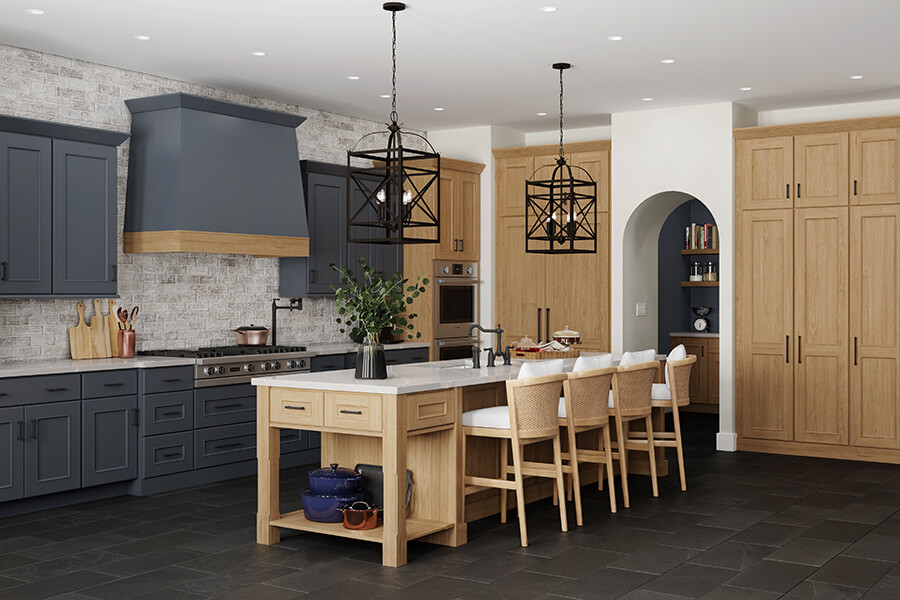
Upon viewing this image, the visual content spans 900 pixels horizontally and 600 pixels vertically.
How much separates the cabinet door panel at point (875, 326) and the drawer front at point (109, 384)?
18.7ft

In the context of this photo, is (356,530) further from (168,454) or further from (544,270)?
(544,270)

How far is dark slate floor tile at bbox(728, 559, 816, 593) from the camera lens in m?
4.43

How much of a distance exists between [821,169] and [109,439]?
19.6 feet

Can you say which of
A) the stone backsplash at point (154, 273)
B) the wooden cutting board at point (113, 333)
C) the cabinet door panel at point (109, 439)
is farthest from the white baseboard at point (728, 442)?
the wooden cutting board at point (113, 333)

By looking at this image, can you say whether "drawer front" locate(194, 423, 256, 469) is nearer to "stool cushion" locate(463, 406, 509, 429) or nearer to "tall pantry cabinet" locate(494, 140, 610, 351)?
"stool cushion" locate(463, 406, 509, 429)

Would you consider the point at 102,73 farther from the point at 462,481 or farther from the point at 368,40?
the point at 462,481

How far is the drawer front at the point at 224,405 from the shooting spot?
6.78m

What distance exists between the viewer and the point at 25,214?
6078 mm

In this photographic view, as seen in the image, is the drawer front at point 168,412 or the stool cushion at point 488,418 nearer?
the stool cushion at point 488,418

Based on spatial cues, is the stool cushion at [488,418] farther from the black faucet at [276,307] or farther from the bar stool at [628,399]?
the black faucet at [276,307]

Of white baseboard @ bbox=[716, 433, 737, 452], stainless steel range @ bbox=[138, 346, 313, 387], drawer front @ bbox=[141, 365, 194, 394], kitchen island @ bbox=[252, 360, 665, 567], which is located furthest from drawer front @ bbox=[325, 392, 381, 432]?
white baseboard @ bbox=[716, 433, 737, 452]

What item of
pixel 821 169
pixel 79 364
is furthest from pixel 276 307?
pixel 821 169

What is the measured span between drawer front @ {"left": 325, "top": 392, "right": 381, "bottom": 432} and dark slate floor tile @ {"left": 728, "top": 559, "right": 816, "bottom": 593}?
6.15 ft

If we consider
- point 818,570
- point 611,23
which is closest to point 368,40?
point 611,23
